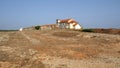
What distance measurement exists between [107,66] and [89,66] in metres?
1.35

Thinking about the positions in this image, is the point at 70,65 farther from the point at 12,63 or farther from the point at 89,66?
the point at 12,63

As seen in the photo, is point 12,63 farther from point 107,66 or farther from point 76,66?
point 107,66

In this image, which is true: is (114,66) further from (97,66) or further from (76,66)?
(76,66)

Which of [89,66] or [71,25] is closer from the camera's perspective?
[89,66]

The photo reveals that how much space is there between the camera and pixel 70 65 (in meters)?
Answer: 19.2

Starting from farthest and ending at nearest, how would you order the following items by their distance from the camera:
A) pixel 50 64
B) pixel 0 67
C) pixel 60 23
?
pixel 60 23 → pixel 50 64 → pixel 0 67

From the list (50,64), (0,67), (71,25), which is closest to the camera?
(0,67)

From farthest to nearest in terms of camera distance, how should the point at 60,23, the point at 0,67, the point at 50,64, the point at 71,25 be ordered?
the point at 60,23 < the point at 71,25 < the point at 50,64 < the point at 0,67

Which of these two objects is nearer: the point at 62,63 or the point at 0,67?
the point at 0,67

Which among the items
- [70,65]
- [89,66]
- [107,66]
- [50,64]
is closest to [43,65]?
[50,64]

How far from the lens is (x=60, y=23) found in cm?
12731

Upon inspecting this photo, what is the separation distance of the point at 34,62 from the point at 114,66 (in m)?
6.04

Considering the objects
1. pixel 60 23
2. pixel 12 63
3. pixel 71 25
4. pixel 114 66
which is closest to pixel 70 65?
pixel 114 66

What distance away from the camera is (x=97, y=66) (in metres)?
19.0
